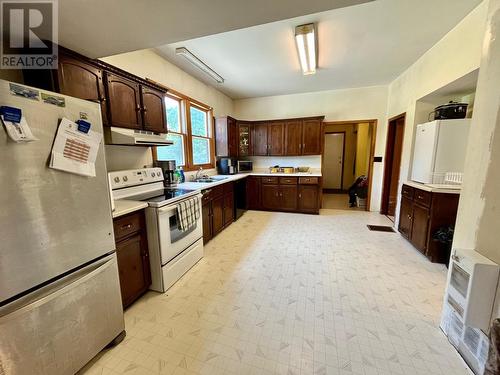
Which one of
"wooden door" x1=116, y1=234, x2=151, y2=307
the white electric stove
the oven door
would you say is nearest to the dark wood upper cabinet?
the white electric stove

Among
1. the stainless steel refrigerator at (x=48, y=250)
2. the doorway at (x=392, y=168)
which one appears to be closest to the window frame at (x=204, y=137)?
the stainless steel refrigerator at (x=48, y=250)

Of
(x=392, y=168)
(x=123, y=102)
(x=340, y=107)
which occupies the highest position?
(x=340, y=107)

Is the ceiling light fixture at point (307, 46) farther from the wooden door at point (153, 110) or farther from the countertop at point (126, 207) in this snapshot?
the countertop at point (126, 207)

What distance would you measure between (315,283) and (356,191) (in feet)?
12.1

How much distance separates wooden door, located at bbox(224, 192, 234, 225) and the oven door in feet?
4.20

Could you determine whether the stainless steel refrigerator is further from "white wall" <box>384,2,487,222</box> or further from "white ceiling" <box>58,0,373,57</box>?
"white wall" <box>384,2,487,222</box>

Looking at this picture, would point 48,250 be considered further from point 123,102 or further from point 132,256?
point 123,102

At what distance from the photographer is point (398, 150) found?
421 centimetres

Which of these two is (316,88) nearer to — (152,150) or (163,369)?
(152,150)

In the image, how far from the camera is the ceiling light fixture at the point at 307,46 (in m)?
2.27

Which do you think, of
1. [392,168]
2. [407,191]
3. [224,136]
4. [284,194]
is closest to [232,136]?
[224,136]

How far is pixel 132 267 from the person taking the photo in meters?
1.78

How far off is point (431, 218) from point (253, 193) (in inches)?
125

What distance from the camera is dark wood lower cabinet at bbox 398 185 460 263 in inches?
97.3
